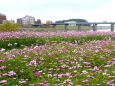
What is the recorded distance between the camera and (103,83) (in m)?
6.16

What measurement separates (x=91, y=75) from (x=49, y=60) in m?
2.66

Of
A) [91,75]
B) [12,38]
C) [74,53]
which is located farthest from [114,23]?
[91,75]

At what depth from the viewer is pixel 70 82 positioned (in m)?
6.09

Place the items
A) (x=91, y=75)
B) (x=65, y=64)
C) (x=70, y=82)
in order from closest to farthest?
(x=70, y=82) < (x=91, y=75) < (x=65, y=64)

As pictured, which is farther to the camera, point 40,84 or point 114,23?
point 114,23

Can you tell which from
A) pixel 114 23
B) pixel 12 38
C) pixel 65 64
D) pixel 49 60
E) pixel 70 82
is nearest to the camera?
pixel 70 82

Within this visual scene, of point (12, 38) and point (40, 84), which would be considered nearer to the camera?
point (40, 84)

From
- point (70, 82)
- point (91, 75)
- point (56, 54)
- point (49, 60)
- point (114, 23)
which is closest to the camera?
point (70, 82)

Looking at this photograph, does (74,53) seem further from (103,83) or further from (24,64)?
(103,83)

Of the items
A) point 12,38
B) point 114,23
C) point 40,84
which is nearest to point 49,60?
point 40,84

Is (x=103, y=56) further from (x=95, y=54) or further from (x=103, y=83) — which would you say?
(x=103, y=83)

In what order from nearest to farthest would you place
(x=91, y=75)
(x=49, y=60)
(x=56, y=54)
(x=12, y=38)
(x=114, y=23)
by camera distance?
(x=91, y=75), (x=49, y=60), (x=56, y=54), (x=12, y=38), (x=114, y=23)

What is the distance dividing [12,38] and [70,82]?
10.7 m

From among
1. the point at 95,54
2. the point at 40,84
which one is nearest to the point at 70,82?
the point at 40,84
